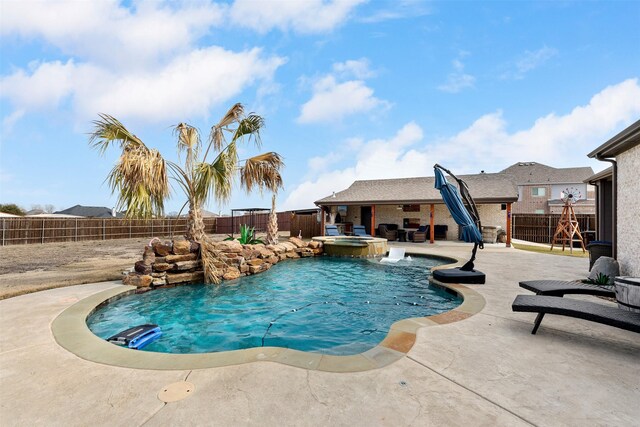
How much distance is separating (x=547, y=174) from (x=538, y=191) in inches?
92.9

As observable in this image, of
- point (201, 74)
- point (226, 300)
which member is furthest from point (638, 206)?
point (201, 74)

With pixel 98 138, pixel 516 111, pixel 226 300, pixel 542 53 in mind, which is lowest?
pixel 226 300

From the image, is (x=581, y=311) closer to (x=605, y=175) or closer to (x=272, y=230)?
(x=605, y=175)

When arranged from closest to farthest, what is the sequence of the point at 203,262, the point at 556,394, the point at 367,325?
the point at 556,394 → the point at 367,325 → the point at 203,262

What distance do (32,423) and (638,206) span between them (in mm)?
8940

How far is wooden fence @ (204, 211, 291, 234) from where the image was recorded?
25.3 meters

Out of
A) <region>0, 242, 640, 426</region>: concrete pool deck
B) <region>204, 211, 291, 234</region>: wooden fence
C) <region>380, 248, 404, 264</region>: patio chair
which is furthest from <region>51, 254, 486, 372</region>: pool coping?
<region>204, 211, 291, 234</region>: wooden fence

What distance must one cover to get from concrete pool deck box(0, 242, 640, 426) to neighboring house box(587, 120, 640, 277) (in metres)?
3.65

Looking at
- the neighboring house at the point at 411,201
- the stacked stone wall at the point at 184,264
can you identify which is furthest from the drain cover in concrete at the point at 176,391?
the neighboring house at the point at 411,201

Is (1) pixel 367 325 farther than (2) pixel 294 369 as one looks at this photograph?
Yes

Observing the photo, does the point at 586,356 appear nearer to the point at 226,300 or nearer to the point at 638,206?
the point at 638,206

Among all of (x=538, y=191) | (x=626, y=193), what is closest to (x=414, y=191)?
(x=626, y=193)

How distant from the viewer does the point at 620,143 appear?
18.4ft

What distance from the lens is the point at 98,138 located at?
6.50m
